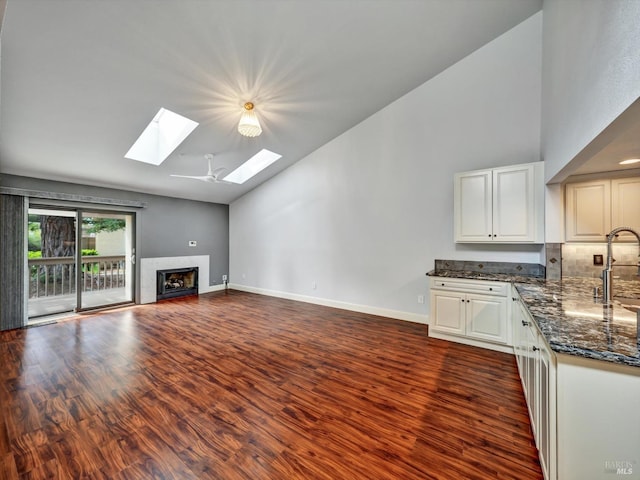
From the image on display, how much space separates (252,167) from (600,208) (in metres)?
5.56

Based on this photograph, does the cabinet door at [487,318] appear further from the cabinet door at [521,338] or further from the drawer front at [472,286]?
the cabinet door at [521,338]

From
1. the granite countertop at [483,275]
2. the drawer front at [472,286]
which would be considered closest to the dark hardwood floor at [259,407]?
the drawer front at [472,286]

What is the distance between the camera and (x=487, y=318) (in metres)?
3.13

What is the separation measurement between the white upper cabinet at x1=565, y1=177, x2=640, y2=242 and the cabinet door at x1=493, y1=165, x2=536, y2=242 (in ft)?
1.05

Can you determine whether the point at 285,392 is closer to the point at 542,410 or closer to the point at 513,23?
the point at 542,410

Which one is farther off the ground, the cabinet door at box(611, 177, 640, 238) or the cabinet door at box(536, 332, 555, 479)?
the cabinet door at box(611, 177, 640, 238)

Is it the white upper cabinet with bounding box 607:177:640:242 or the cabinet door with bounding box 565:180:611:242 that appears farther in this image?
the cabinet door with bounding box 565:180:611:242

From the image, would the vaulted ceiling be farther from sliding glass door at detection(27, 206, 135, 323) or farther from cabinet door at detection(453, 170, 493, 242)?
cabinet door at detection(453, 170, 493, 242)

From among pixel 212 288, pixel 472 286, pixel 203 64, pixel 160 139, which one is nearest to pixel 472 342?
pixel 472 286

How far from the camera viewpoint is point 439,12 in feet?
9.43

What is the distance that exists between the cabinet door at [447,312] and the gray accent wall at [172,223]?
558 centimetres

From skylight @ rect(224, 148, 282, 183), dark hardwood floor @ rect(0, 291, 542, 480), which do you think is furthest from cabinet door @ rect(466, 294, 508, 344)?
skylight @ rect(224, 148, 282, 183)

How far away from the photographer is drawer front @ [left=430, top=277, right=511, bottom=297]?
3.05m

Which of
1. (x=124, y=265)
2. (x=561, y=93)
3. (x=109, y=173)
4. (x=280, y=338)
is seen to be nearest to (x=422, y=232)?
(x=561, y=93)
